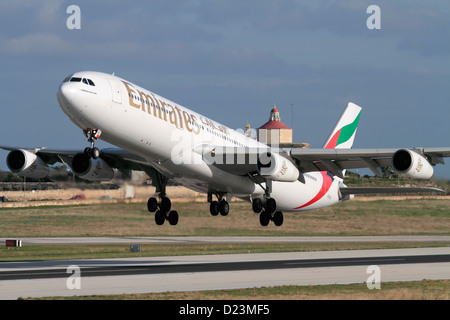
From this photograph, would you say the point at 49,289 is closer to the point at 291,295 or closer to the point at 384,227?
the point at 291,295

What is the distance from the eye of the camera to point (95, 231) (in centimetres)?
8831

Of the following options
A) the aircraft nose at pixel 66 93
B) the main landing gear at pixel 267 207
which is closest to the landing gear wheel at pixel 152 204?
the main landing gear at pixel 267 207

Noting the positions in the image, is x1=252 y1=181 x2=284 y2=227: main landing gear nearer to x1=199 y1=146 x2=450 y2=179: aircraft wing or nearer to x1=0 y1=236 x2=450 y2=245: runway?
x1=199 y1=146 x2=450 y2=179: aircraft wing

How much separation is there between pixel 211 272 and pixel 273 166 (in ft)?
27.4

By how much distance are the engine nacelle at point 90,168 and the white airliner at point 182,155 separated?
6 centimetres

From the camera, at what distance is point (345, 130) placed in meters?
60.5

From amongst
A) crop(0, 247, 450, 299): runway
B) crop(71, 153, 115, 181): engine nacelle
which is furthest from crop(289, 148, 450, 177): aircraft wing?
crop(71, 153, 115, 181): engine nacelle

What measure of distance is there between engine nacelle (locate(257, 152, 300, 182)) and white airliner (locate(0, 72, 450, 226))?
0.06 m

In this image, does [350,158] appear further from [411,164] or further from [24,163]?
[24,163]

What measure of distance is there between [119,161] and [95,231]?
42.8 m

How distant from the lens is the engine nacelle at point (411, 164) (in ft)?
132
